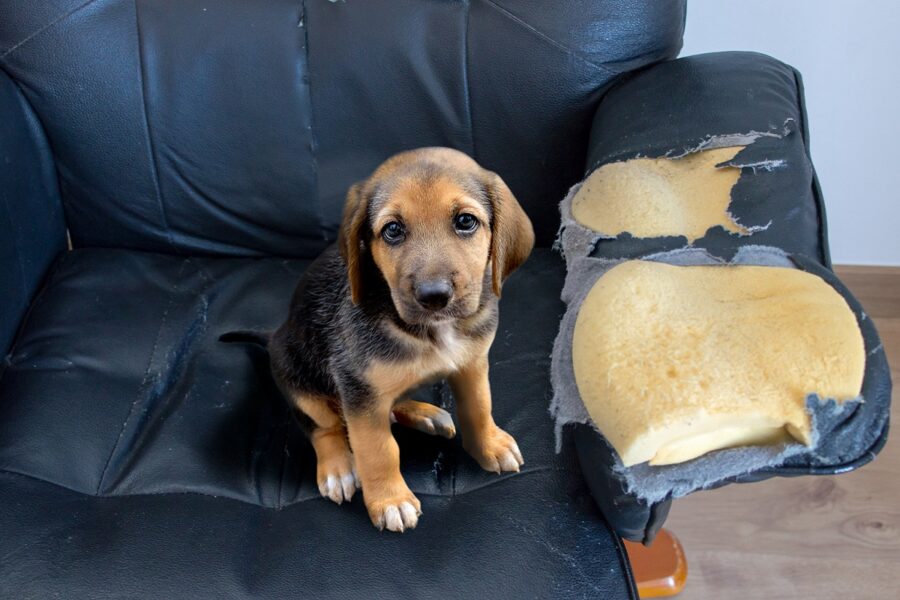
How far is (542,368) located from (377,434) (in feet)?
1.68

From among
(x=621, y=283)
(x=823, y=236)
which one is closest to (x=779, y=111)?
(x=823, y=236)

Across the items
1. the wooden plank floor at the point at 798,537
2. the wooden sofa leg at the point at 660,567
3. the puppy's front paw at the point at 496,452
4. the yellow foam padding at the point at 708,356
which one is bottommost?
the wooden plank floor at the point at 798,537

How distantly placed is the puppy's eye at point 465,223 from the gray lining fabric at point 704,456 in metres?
0.27

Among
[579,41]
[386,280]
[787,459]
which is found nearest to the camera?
[787,459]

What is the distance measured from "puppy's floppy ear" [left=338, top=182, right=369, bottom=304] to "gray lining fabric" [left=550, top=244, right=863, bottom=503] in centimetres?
40

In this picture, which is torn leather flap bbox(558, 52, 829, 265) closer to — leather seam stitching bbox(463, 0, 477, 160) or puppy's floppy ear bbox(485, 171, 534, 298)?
puppy's floppy ear bbox(485, 171, 534, 298)

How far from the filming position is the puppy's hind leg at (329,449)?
1675 mm

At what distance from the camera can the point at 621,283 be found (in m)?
1.52

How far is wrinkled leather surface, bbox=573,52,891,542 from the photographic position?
1.31 metres

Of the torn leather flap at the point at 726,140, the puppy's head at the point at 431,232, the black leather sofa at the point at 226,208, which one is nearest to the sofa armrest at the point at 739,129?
the torn leather flap at the point at 726,140

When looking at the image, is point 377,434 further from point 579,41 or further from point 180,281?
point 579,41

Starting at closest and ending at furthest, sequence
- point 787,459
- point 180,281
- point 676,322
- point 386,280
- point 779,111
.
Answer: point 787,459 → point 676,322 → point 386,280 → point 779,111 → point 180,281

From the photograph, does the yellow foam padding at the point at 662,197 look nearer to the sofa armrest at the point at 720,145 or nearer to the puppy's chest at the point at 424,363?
the sofa armrest at the point at 720,145

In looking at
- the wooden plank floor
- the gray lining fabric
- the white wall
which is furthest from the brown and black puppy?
the white wall
